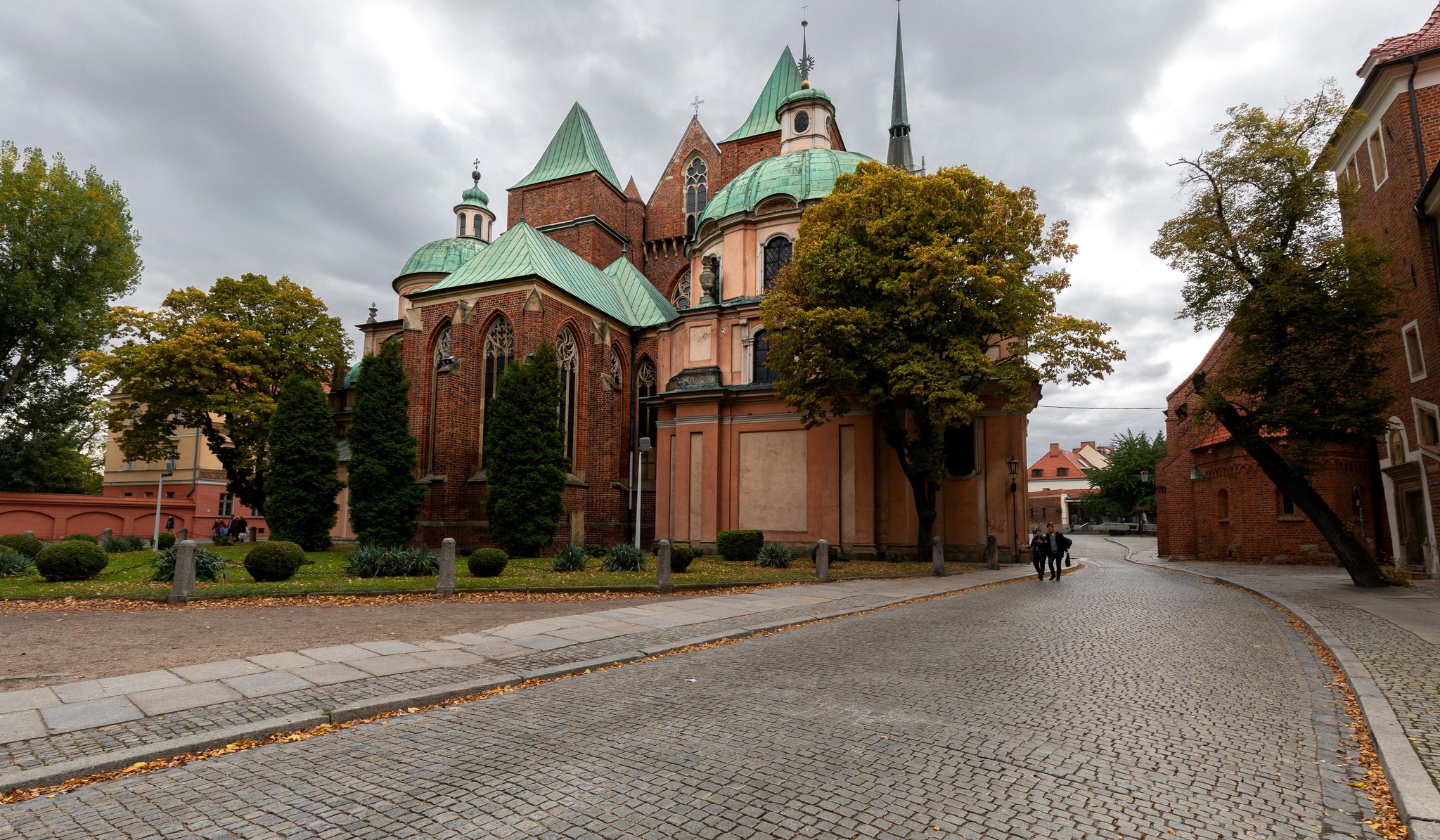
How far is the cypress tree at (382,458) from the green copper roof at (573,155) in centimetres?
1863

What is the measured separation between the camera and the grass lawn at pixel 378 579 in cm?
1279

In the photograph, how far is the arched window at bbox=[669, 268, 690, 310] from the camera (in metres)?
37.7

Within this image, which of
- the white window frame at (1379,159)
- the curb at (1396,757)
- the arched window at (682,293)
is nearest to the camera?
the curb at (1396,757)

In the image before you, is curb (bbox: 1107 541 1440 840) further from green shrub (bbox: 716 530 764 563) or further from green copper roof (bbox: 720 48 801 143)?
green copper roof (bbox: 720 48 801 143)

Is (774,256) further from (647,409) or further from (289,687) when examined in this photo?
(289,687)

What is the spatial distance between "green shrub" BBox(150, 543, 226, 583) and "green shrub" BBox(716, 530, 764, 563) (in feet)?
43.1

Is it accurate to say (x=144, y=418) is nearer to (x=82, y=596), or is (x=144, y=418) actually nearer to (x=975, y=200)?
(x=82, y=596)

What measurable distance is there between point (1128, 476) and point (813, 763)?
6048 centimetres

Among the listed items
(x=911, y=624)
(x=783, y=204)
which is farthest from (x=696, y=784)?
(x=783, y=204)

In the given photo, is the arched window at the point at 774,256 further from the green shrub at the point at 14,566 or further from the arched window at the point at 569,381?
the green shrub at the point at 14,566

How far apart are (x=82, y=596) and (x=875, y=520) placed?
21.1 meters

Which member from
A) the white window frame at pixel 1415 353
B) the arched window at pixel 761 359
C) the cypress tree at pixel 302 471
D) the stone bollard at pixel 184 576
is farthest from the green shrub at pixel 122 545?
the white window frame at pixel 1415 353

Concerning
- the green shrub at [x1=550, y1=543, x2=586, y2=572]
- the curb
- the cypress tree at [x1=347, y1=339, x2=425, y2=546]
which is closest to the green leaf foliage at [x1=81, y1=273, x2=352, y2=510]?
the cypress tree at [x1=347, y1=339, x2=425, y2=546]

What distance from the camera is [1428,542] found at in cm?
1762
